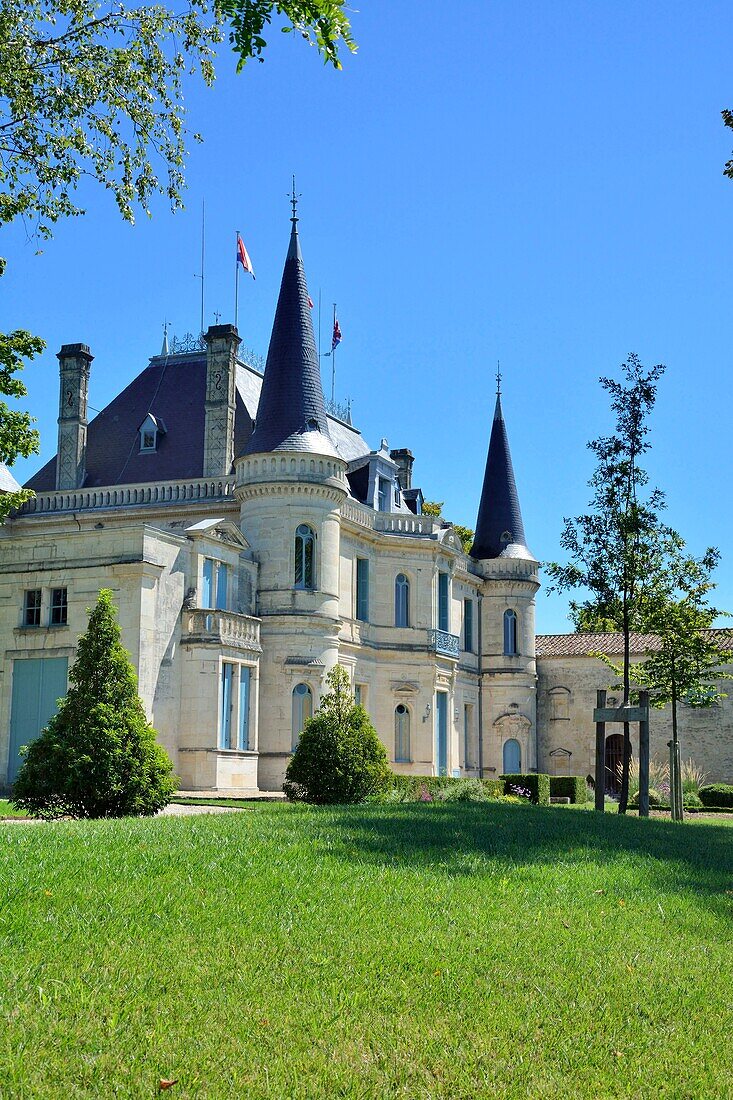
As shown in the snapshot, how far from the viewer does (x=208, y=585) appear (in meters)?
29.1

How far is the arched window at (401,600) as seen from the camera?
3756 cm

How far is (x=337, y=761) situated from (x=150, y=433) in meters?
18.7

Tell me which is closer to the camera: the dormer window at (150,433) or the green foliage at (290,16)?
the green foliage at (290,16)

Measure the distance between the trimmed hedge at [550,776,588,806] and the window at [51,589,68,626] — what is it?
18.1m

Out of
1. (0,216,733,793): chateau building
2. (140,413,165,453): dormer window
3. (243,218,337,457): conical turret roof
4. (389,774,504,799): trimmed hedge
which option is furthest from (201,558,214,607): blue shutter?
(140,413,165,453): dormer window

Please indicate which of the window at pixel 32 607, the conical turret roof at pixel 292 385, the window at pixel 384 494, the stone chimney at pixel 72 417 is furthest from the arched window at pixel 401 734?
the window at pixel 32 607

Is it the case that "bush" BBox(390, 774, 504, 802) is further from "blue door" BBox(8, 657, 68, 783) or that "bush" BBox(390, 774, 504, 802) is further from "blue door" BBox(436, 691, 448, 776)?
"blue door" BBox(436, 691, 448, 776)

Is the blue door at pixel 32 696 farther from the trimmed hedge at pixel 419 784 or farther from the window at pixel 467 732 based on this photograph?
the window at pixel 467 732

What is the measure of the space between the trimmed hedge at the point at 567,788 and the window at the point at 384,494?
10562 millimetres

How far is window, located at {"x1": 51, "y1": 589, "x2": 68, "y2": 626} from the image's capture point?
2652 centimetres

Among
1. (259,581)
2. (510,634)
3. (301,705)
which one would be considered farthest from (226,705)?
(510,634)

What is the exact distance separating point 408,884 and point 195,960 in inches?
106

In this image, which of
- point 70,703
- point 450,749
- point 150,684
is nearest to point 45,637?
point 150,684

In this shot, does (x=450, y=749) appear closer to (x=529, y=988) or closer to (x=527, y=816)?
(x=527, y=816)
